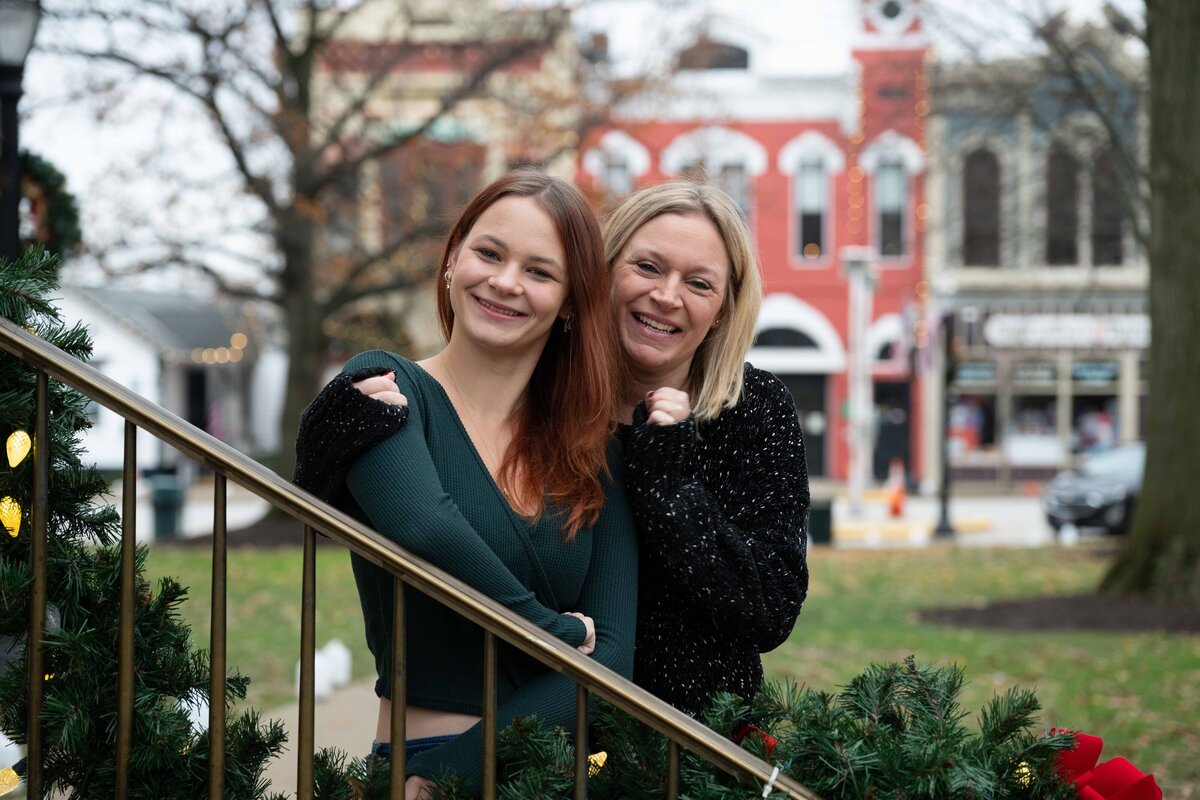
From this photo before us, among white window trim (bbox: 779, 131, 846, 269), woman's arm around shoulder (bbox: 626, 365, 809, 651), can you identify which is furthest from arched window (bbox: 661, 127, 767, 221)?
woman's arm around shoulder (bbox: 626, 365, 809, 651)

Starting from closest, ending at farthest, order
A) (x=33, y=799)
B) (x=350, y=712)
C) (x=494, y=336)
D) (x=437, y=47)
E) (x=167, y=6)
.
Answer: (x=33, y=799) < (x=494, y=336) < (x=350, y=712) < (x=167, y=6) < (x=437, y=47)

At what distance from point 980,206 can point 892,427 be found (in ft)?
18.6

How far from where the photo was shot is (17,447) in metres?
2.06

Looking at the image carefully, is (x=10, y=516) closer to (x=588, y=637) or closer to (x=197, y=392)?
(x=588, y=637)

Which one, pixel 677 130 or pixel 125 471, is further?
pixel 677 130

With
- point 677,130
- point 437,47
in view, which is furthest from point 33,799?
point 677,130

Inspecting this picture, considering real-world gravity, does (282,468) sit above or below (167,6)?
below

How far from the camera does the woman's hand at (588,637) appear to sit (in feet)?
7.16

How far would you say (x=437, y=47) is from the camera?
1593 cm

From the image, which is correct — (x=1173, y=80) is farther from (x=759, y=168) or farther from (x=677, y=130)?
(x=759, y=168)

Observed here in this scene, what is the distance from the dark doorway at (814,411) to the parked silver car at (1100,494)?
33.5 ft

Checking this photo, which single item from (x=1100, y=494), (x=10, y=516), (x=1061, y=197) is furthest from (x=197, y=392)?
(x=10, y=516)

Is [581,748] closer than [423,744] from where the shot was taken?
Yes

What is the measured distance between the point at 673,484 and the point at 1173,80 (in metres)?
8.93
